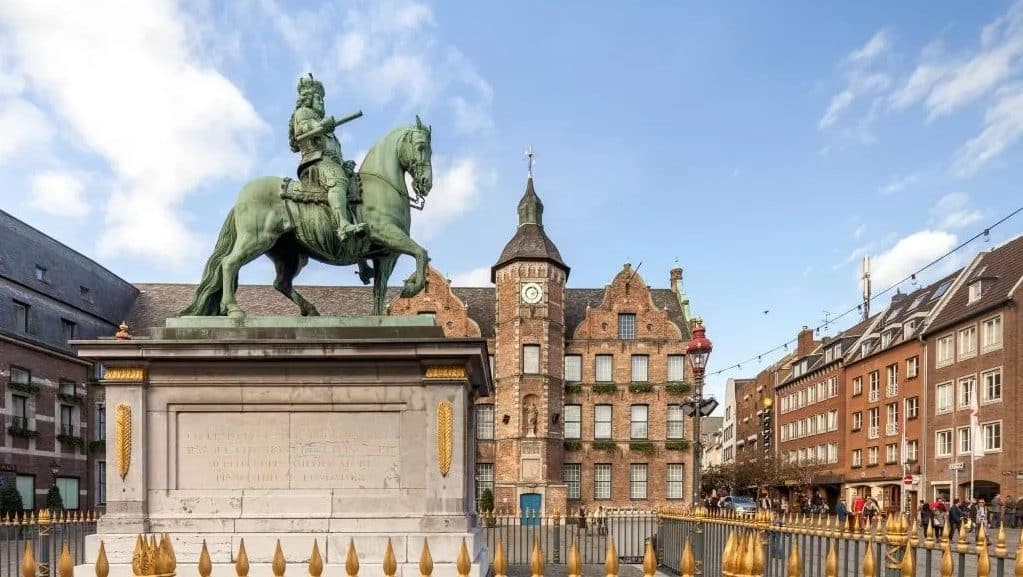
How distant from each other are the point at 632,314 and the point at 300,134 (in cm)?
3660

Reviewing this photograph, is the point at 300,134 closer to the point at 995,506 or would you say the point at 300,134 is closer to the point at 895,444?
the point at 995,506

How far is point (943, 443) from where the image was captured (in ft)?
132

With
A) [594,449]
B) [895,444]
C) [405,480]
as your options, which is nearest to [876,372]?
[895,444]

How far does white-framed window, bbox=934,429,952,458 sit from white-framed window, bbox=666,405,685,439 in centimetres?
1302

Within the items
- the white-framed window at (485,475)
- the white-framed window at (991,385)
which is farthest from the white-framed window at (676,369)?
the white-framed window at (991,385)

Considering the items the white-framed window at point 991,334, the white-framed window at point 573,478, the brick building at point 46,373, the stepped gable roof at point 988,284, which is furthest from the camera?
the white-framed window at point 573,478

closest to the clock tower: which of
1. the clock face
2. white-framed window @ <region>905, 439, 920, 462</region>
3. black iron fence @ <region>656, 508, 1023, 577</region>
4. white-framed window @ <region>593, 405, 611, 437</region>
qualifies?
the clock face

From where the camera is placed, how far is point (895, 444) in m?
45.1

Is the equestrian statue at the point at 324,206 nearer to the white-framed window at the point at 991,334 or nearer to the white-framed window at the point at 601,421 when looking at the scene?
the white-framed window at the point at 601,421

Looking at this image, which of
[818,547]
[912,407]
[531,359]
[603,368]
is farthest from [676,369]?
[818,547]

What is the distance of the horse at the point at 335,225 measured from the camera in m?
9.55

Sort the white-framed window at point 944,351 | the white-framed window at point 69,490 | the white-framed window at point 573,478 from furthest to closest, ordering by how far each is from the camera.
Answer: the white-framed window at point 573,478 → the white-framed window at point 944,351 → the white-framed window at point 69,490

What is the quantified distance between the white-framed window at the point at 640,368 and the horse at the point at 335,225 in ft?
116

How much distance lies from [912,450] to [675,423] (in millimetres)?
13133
